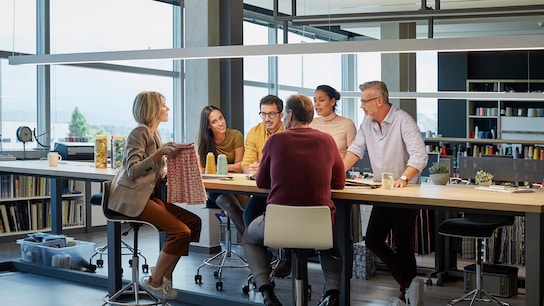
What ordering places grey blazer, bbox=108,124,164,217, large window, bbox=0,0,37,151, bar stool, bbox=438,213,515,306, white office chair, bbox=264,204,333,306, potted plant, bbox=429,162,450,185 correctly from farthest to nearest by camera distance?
large window, bbox=0,0,37,151
potted plant, bbox=429,162,450,185
bar stool, bbox=438,213,515,306
grey blazer, bbox=108,124,164,217
white office chair, bbox=264,204,333,306

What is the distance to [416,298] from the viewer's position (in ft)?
15.1

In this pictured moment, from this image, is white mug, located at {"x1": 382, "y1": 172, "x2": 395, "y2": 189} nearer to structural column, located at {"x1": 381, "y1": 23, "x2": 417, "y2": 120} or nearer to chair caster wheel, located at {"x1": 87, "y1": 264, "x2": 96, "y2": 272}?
chair caster wheel, located at {"x1": 87, "y1": 264, "x2": 96, "y2": 272}

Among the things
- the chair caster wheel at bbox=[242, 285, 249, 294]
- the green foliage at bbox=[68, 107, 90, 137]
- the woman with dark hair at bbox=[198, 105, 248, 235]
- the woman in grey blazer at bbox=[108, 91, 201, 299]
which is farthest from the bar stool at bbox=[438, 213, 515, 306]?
the green foliage at bbox=[68, 107, 90, 137]

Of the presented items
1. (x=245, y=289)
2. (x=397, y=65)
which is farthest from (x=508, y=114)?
(x=245, y=289)

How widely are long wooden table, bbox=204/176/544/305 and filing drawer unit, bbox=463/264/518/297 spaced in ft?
3.64

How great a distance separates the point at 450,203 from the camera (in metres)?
3.99

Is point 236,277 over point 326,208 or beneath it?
beneath

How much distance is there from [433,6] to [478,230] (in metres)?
6.49

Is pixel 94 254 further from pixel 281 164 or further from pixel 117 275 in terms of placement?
pixel 281 164

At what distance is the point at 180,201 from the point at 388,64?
8.25 m

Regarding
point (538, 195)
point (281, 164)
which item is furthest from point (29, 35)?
point (538, 195)

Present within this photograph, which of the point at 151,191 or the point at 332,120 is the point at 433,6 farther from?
the point at 151,191

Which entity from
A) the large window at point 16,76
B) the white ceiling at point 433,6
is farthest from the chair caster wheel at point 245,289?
the large window at point 16,76

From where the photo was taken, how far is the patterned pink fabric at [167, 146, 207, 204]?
4676 mm
